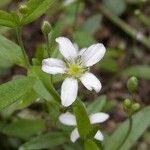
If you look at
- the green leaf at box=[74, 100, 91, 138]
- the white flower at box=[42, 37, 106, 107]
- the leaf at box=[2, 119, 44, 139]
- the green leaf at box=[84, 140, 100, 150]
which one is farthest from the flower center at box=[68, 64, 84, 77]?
the leaf at box=[2, 119, 44, 139]

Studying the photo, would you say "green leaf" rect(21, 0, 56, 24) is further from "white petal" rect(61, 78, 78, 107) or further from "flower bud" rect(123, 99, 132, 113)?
"flower bud" rect(123, 99, 132, 113)

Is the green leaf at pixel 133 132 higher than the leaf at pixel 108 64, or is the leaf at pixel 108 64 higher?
the green leaf at pixel 133 132

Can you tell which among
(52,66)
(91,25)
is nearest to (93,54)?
(52,66)

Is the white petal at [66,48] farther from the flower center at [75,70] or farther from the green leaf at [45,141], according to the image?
the green leaf at [45,141]

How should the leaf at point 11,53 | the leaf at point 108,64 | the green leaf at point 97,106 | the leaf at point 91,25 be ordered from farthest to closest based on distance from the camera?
the leaf at point 91,25
the leaf at point 108,64
the green leaf at point 97,106
the leaf at point 11,53

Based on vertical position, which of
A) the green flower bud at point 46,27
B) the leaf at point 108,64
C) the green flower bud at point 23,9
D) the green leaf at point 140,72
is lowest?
the green leaf at point 140,72

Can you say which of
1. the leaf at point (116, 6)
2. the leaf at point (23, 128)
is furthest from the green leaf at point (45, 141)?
the leaf at point (116, 6)
